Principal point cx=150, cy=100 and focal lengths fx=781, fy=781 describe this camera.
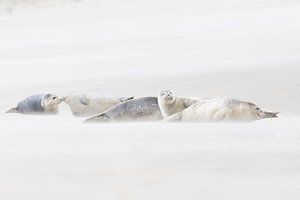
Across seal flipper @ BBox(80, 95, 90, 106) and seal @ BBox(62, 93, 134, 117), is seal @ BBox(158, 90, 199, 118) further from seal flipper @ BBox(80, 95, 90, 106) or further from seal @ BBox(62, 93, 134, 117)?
seal flipper @ BBox(80, 95, 90, 106)

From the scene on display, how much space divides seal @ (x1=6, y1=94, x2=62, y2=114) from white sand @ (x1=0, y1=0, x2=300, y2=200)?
5 centimetres

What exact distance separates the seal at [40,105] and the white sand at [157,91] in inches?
2.0

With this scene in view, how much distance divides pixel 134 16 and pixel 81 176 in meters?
5.45

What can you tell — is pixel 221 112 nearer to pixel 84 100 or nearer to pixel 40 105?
pixel 84 100

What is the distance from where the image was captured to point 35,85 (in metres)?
4.00

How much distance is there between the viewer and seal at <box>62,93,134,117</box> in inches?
123

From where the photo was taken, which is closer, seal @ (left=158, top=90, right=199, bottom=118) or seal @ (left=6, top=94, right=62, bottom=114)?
seal @ (left=158, top=90, right=199, bottom=118)

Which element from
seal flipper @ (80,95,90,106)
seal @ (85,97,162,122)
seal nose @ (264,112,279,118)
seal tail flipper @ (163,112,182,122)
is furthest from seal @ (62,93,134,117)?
seal nose @ (264,112,279,118)

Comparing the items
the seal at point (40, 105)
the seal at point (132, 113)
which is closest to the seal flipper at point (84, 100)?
the seal at point (40, 105)

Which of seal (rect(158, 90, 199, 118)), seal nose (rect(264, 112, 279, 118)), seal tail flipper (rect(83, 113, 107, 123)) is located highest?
seal (rect(158, 90, 199, 118))

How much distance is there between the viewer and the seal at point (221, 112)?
271cm

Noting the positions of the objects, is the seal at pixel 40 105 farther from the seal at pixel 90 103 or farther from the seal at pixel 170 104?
the seal at pixel 170 104

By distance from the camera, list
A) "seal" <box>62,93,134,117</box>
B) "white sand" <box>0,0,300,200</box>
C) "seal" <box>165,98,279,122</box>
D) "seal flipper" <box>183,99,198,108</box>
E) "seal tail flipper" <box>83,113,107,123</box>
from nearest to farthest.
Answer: "white sand" <box>0,0,300,200</box> → "seal" <box>165,98,279,122</box> → "seal tail flipper" <box>83,113,107,123</box> → "seal flipper" <box>183,99,198,108</box> → "seal" <box>62,93,134,117</box>

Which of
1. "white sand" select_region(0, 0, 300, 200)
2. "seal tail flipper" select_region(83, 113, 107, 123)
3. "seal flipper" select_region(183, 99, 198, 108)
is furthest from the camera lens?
"seal flipper" select_region(183, 99, 198, 108)
